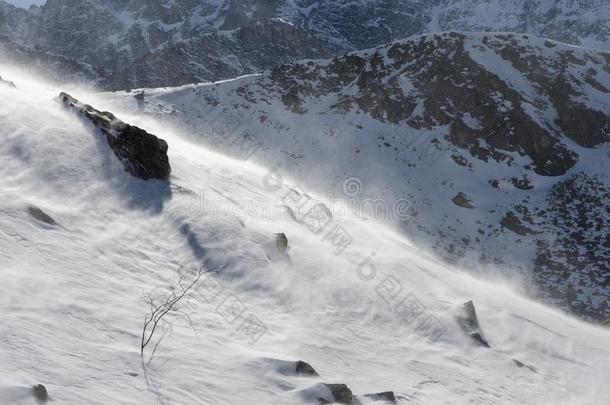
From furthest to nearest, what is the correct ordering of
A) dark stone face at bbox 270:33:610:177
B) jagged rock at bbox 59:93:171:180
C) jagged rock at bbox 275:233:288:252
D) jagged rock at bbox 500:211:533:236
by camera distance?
1. dark stone face at bbox 270:33:610:177
2. jagged rock at bbox 500:211:533:236
3. jagged rock at bbox 59:93:171:180
4. jagged rock at bbox 275:233:288:252

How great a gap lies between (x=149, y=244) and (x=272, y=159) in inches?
1474

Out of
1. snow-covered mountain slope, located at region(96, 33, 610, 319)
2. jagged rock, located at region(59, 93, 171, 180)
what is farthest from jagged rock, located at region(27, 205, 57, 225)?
snow-covered mountain slope, located at region(96, 33, 610, 319)

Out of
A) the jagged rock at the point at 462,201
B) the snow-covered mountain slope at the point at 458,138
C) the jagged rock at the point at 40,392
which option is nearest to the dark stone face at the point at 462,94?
the snow-covered mountain slope at the point at 458,138

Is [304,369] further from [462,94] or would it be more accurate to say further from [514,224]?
[462,94]

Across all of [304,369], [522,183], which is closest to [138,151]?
[304,369]

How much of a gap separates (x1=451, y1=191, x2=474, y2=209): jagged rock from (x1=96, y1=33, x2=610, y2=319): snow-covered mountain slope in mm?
130

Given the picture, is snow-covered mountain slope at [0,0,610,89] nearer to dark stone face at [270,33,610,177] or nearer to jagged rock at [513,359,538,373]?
dark stone face at [270,33,610,177]

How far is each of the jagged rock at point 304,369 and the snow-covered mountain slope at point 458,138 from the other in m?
33.1

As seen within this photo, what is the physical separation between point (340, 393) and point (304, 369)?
89cm

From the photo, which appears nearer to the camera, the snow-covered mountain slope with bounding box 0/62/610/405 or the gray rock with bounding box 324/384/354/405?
the snow-covered mountain slope with bounding box 0/62/610/405

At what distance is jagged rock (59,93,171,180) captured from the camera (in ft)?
67.3

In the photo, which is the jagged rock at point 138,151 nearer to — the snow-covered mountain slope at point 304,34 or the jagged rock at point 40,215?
the jagged rock at point 40,215

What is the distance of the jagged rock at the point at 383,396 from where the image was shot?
12539 millimetres

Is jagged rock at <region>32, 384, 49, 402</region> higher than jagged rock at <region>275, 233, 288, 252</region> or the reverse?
the reverse
